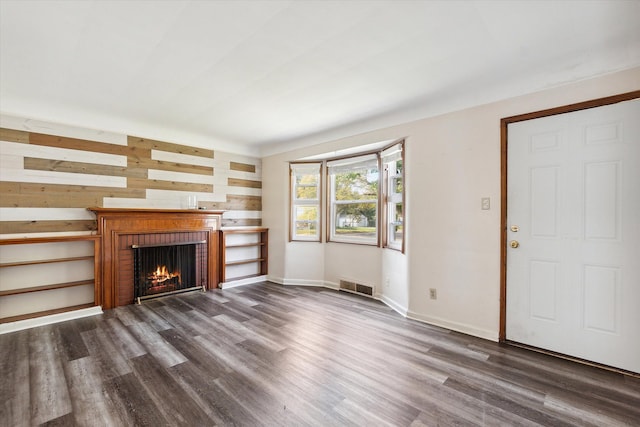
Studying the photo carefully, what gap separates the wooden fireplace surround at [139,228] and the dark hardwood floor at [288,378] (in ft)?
1.77

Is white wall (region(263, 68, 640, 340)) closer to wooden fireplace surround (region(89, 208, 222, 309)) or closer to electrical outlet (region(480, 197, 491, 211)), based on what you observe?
electrical outlet (region(480, 197, 491, 211))

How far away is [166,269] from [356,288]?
113 inches

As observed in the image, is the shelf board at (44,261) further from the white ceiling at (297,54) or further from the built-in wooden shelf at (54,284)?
the white ceiling at (297,54)

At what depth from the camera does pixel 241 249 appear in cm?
516

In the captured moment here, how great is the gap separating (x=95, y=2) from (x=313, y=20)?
1324 mm

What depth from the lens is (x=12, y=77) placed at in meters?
2.64

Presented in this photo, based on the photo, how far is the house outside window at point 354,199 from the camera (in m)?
4.36

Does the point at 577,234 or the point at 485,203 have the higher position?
the point at 485,203

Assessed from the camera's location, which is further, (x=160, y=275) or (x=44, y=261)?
(x=160, y=275)

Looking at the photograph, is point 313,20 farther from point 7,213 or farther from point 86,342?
point 7,213

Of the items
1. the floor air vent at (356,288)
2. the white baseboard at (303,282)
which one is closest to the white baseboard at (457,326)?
the floor air vent at (356,288)

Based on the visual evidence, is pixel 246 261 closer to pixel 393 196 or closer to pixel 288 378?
pixel 393 196

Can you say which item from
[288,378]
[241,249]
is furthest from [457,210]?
[241,249]

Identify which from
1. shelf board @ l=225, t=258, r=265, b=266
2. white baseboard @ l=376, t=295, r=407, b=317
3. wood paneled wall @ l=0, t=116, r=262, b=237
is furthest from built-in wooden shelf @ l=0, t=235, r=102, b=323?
white baseboard @ l=376, t=295, r=407, b=317
